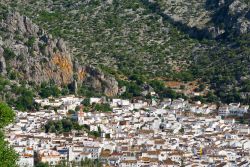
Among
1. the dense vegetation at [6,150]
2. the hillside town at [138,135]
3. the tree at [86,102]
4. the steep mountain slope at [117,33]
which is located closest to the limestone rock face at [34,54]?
the hillside town at [138,135]

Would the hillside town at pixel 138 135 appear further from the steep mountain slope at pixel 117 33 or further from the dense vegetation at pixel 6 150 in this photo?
the dense vegetation at pixel 6 150

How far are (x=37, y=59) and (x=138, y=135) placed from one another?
849 inches

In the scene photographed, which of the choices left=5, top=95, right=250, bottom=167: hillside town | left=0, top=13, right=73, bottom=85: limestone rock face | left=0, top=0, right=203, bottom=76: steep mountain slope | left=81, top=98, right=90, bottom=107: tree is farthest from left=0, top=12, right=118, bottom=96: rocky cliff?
left=0, top=0, right=203, bottom=76: steep mountain slope

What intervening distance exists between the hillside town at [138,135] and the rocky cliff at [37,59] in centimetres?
425

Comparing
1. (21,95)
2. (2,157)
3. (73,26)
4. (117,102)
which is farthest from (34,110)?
(2,157)

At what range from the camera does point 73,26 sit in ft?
417

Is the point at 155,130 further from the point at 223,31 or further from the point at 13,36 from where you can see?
the point at 223,31

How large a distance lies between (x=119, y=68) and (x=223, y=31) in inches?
696

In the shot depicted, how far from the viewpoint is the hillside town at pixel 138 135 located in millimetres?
71562

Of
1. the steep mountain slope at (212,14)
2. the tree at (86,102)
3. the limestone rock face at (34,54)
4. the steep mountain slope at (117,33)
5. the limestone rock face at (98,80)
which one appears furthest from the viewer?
the steep mountain slope at (212,14)

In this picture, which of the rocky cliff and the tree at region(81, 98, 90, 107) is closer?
the tree at region(81, 98, 90, 107)

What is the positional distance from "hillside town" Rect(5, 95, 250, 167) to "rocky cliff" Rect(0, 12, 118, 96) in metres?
4.25

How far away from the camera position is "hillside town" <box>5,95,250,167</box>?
71562 mm

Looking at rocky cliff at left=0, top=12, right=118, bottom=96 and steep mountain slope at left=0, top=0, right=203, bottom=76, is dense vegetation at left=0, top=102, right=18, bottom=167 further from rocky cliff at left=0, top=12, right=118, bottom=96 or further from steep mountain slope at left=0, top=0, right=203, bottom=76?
steep mountain slope at left=0, top=0, right=203, bottom=76
